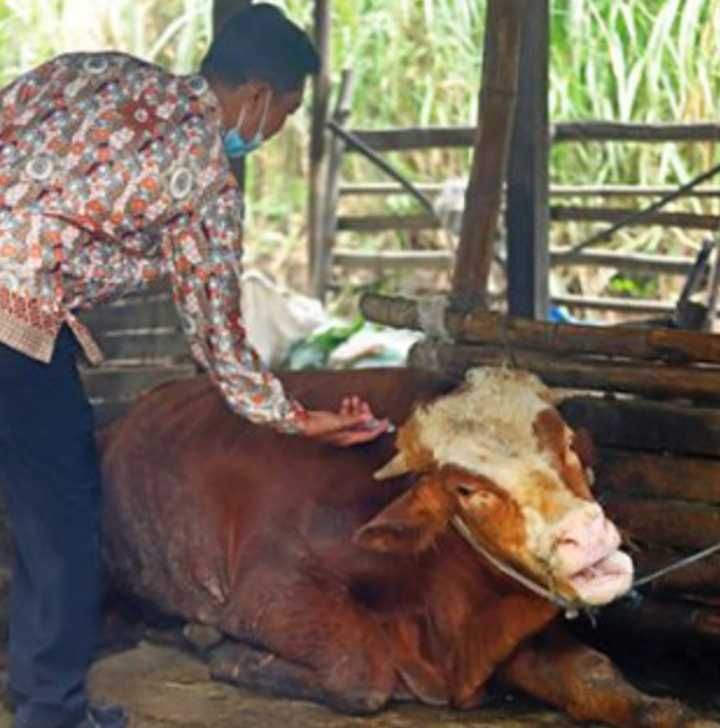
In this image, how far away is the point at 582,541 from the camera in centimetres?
395

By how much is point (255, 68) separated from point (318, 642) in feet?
5.07

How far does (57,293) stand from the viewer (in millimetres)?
4000

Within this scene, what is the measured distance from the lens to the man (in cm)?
396

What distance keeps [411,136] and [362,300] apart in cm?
545

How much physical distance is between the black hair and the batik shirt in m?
0.09

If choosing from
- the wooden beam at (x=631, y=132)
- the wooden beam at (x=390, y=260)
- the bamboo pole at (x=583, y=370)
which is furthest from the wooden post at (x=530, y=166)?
the wooden beam at (x=390, y=260)

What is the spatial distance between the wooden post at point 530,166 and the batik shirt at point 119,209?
8.16ft

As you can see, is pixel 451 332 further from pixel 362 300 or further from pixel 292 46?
pixel 292 46

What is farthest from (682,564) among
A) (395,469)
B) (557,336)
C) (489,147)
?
(489,147)

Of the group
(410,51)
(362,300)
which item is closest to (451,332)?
(362,300)

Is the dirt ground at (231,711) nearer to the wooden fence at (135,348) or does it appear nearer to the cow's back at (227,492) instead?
the cow's back at (227,492)

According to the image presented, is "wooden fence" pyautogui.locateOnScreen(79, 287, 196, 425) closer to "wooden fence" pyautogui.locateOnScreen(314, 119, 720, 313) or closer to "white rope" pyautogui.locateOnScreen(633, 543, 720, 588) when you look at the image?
A: "white rope" pyautogui.locateOnScreen(633, 543, 720, 588)

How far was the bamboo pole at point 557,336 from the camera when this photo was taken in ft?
15.1

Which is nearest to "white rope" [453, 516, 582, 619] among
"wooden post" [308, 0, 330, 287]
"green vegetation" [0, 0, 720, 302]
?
"wooden post" [308, 0, 330, 287]
